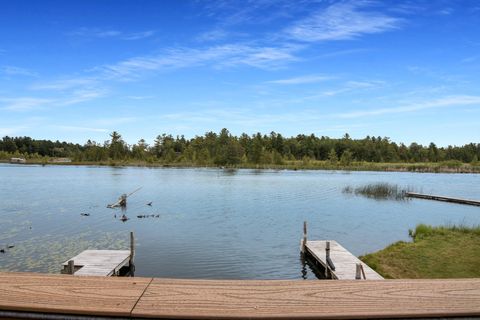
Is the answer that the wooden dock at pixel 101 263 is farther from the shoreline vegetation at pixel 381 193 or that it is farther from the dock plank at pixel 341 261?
the shoreline vegetation at pixel 381 193

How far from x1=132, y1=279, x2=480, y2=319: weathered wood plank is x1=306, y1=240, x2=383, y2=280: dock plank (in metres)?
15.1

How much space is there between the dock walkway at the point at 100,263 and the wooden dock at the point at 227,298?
1543cm

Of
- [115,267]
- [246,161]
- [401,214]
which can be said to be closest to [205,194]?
[401,214]

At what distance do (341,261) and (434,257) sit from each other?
5158 mm

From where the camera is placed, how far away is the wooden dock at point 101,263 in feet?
57.0

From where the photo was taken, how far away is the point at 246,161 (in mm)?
166500

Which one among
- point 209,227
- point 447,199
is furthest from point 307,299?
point 447,199

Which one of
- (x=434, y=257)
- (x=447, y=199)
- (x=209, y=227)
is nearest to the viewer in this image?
(x=434, y=257)

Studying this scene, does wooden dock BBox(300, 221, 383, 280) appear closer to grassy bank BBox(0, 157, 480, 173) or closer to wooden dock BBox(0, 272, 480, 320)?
wooden dock BBox(0, 272, 480, 320)

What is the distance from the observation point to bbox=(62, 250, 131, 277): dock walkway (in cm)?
1740

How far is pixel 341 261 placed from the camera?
19.6 meters

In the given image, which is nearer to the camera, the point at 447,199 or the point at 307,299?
the point at 307,299

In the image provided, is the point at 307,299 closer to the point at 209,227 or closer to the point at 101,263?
the point at 101,263

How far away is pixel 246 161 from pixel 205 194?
362 feet
